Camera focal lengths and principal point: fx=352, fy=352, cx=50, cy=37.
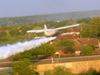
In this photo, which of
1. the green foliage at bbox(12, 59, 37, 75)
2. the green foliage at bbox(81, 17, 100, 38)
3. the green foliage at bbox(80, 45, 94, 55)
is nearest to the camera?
Result: the green foliage at bbox(12, 59, 37, 75)

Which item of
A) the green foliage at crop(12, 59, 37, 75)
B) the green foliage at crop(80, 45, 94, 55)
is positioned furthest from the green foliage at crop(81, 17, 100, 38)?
the green foliage at crop(12, 59, 37, 75)

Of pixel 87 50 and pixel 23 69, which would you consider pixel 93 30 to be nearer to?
pixel 87 50

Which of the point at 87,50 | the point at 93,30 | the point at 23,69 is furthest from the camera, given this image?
the point at 93,30

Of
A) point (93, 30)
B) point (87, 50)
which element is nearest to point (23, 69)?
point (87, 50)

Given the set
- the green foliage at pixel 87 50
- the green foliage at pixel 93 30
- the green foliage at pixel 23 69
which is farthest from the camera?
Answer: the green foliage at pixel 93 30

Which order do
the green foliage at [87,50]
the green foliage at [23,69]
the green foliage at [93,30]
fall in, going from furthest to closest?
1. the green foliage at [93,30]
2. the green foliage at [87,50]
3. the green foliage at [23,69]

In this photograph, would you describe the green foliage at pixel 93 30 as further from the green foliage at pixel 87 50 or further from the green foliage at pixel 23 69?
the green foliage at pixel 23 69

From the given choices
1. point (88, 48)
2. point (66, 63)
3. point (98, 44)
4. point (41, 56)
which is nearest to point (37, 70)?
point (66, 63)

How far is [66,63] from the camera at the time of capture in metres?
25.5

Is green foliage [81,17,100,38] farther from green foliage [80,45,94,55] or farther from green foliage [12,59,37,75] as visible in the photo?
green foliage [12,59,37,75]

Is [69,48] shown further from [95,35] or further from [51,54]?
[95,35]

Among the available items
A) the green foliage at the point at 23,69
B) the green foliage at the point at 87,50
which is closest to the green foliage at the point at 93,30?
the green foliage at the point at 87,50

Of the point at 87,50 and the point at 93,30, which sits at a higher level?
the point at 93,30

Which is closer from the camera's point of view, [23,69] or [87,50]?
[23,69]
